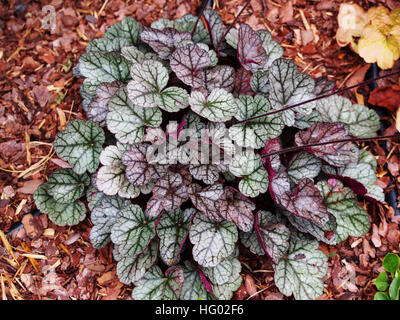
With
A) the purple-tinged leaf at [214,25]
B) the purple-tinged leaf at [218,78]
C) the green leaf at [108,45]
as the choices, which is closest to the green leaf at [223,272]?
the purple-tinged leaf at [218,78]

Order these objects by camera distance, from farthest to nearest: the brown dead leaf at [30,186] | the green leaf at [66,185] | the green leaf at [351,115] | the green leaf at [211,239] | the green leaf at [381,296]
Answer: the green leaf at [351,115] < the brown dead leaf at [30,186] < the green leaf at [66,185] < the green leaf at [381,296] < the green leaf at [211,239]

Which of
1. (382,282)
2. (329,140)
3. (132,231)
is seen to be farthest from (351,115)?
(132,231)

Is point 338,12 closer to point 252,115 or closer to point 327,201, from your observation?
point 252,115

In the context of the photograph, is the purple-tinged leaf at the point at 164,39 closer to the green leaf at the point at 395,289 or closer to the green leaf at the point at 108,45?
the green leaf at the point at 108,45

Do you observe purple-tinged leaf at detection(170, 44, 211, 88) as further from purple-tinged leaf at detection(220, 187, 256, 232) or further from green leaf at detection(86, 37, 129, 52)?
purple-tinged leaf at detection(220, 187, 256, 232)

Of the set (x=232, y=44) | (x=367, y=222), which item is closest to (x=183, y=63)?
(x=232, y=44)

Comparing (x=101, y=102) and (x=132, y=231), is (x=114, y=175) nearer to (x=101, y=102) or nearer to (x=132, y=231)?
(x=132, y=231)
